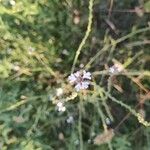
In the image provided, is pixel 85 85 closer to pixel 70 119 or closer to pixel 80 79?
pixel 80 79

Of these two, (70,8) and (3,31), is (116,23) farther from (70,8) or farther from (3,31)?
(3,31)

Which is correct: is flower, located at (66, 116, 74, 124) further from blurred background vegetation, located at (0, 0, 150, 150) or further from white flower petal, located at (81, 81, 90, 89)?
white flower petal, located at (81, 81, 90, 89)

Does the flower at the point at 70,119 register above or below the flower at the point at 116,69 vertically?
below

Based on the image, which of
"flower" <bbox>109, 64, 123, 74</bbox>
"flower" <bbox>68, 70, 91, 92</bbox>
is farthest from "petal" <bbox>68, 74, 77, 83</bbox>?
"flower" <bbox>109, 64, 123, 74</bbox>

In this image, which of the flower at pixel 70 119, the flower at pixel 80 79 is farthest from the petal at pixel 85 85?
the flower at pixel 70 119

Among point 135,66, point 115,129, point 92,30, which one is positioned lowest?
point 115,129

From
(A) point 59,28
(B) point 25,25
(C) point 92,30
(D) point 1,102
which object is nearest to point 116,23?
(C) point 92,30

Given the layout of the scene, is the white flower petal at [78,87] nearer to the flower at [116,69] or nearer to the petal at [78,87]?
the petal at [78,87]
